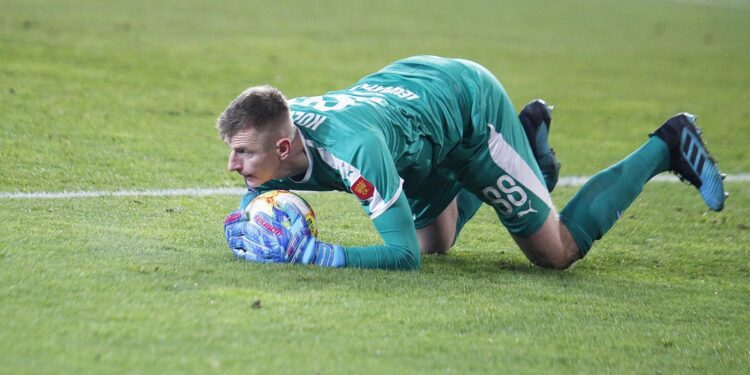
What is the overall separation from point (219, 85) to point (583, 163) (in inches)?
165

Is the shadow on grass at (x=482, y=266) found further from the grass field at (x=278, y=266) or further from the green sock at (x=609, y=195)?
the green sock at (x=609, y=195)

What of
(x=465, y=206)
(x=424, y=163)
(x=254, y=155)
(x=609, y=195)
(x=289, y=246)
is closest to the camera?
(x=254, y=155)

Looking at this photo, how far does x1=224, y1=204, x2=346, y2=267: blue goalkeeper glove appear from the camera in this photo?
5.48 meters

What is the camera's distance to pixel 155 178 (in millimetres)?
8125

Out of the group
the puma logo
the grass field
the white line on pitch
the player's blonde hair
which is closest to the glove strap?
the grass field

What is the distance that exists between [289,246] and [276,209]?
7.9 inches

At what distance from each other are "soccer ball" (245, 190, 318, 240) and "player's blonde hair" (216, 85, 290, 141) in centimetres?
42

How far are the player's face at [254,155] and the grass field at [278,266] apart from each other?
0.45 metres

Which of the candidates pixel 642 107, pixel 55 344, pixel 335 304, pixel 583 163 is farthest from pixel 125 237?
pixel 642 107

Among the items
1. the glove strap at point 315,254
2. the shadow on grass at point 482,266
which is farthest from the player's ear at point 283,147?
the shadow on grass at point 482,266

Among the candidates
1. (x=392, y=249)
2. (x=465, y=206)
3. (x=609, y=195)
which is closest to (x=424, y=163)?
(x=392, y=249)

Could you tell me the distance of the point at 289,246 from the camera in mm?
5480

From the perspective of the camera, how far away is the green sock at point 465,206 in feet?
22.2

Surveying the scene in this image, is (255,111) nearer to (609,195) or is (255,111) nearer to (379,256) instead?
(379,256)
